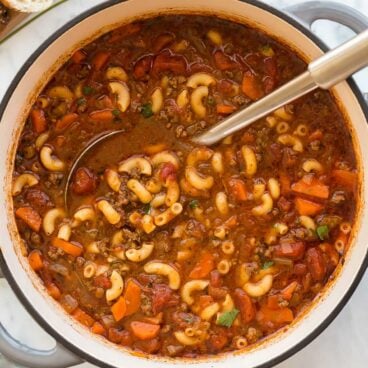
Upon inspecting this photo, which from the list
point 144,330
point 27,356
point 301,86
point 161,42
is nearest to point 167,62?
point 161,42

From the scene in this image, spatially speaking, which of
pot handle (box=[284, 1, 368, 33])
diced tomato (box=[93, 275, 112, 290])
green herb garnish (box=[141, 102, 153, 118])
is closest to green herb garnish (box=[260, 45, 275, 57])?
pot handle (box=[284, 1, 368, 33])

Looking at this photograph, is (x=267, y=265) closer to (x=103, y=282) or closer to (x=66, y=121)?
(x=103, y=282)

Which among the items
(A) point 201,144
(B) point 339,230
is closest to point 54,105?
(A) point 201,144

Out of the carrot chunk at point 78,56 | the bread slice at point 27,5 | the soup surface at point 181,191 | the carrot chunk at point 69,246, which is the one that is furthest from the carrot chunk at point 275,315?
the bread slice at point 27,5

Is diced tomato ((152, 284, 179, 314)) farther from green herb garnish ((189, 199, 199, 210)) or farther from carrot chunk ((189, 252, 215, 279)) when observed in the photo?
green herb garnish ((189, 199, 199, 210))

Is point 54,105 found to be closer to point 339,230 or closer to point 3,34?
point 3,34

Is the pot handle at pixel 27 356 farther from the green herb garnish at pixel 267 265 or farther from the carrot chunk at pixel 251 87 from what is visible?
the carrot chunk at pixel 251 87
